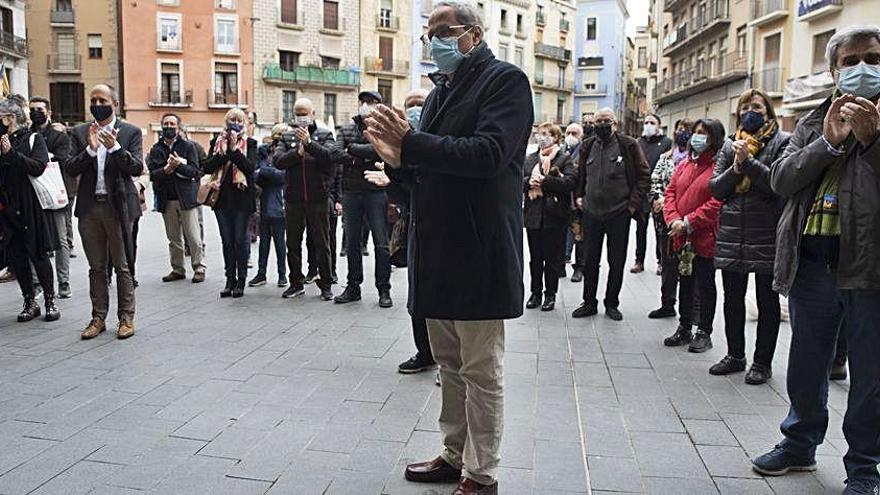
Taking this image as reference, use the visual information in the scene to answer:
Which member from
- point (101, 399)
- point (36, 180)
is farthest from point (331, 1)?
point (101, 399)

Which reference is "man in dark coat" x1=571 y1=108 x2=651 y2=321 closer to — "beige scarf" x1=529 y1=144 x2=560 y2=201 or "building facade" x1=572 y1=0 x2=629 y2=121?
"beige scarf" x1=529 y1=144 x2=560 y2=201

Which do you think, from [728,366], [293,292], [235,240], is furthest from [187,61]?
[728,366]

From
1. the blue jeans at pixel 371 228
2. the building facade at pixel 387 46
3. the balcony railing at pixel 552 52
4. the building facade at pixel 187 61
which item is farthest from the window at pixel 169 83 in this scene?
the blue jeans at pixel 371 228

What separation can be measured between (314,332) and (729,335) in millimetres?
3412

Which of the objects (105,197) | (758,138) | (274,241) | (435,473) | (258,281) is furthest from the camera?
(274,241)

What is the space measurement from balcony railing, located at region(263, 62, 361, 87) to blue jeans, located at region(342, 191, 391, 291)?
40.3 metres

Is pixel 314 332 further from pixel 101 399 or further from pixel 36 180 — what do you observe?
pixel 36 180

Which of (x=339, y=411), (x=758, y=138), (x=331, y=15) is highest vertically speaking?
(x=331, y=15)

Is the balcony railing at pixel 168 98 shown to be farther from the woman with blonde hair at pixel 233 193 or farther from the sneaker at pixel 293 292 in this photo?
the sneaker at pixel 293 292

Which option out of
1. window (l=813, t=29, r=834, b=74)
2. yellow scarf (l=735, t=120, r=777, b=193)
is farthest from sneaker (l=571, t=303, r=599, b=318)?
window (l=813, t=29, r=834, b=74)

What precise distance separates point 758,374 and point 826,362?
1637 mm

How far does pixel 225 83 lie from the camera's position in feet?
151

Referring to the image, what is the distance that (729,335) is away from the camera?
538 cm

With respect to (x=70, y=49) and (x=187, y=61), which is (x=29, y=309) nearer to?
(x=187, y=61)
